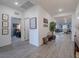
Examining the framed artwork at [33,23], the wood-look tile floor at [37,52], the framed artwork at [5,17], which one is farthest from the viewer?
the framed artwork at [33,23]

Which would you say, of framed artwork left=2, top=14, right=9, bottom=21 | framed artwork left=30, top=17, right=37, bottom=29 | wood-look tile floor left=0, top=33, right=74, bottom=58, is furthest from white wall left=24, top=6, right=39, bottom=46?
framed artwork left=2, top=14, right=9, bottom=21

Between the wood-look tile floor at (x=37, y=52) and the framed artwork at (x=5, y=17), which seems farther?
the framed artwork at (x=5, y=17)

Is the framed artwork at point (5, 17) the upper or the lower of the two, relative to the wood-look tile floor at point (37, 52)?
upper

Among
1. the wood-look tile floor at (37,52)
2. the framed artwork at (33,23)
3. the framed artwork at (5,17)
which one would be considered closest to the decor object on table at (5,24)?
the framed artwork at (5,17)

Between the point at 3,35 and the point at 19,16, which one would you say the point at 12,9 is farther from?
the point at 3,35

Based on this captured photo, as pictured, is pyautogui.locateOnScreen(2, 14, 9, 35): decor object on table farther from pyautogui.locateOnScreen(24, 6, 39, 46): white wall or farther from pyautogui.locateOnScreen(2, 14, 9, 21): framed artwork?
pyautogui.locateOnScreen(24, 6, 39, 46): white wall

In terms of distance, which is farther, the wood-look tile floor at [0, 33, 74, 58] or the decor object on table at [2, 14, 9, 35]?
the decor object on table at [2, 14, 9, 35]

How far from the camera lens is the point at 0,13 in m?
5.56

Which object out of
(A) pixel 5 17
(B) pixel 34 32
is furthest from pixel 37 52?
(A) pixel 5 17

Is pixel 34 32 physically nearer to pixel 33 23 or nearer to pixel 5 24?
pixel 33 23

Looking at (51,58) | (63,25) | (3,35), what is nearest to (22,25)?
(3,35)

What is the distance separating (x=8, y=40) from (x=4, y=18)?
1.57 m

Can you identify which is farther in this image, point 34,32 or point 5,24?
point 34,32

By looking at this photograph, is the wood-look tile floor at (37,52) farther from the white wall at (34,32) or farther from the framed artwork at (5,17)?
the framed artwork at (5,17)
